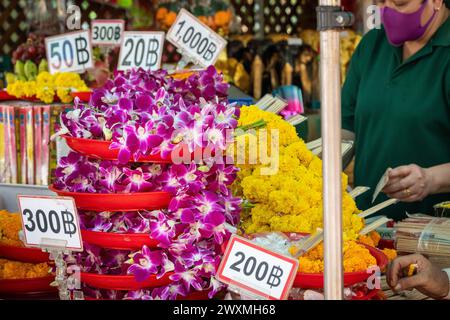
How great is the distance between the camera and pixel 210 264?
5.01 feet

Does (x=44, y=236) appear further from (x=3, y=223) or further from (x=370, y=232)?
(x=370, y=232)

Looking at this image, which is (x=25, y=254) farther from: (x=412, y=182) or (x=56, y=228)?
(x=412, y=182)

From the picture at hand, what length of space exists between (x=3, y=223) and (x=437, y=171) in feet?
4.24

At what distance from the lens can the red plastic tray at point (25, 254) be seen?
1.85 metres

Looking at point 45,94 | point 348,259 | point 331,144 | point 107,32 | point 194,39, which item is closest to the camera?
point 331,144

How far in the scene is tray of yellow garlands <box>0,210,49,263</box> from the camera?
1.85m

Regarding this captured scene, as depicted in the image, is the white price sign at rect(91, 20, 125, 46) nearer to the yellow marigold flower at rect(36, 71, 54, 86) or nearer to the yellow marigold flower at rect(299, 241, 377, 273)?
the yellow marigold flower at rect(36, 71, 54, 86)

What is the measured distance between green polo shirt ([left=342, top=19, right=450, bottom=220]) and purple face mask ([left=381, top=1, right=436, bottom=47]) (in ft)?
0.26

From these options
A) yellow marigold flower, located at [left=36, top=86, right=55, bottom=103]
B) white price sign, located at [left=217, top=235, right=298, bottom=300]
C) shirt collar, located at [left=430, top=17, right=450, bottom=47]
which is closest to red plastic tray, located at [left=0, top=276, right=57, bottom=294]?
white price sign, located at [left=217, top=235, right=298, bottom=300]

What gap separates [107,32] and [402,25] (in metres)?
1.59

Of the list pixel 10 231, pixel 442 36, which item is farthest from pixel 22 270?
pixel 442 36

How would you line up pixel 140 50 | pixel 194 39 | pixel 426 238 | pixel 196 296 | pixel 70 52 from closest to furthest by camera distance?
pixel 196 296, pixel 426 238, pixel 194 39, pixel 140 50, pixel 70 52

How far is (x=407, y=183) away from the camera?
7.09 ft

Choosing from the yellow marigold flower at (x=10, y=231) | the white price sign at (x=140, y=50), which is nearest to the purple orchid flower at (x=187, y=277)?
the yellow marigold flower at (x=10, y=231)
